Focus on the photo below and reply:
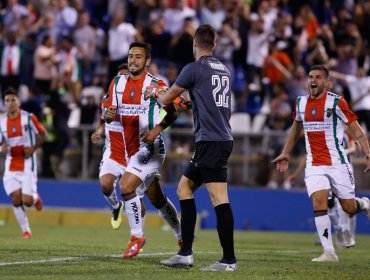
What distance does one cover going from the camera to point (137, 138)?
11414 mm

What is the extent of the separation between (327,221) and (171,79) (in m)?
10.1

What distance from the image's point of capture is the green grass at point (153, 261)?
9.09 m

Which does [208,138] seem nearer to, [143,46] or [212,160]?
[212,160]

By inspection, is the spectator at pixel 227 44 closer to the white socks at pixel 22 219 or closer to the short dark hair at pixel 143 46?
the white socks at pixel 22 219

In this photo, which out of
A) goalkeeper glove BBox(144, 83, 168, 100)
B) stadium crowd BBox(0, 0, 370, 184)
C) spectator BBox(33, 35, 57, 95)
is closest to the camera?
goalkeeper glove BBox(144, 83, 168, 100)

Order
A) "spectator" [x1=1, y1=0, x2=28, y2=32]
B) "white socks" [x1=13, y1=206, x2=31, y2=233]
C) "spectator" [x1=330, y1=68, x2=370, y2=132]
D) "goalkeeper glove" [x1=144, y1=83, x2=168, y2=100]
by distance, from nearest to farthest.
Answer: "goalkeeper glove" [x1=144, y1=83, x2=168, y2=100]
"white socks" [x1=13, y1=206, x2=31, y2=233]
"spectator" [x1=330, y1=68, x2=370, y2=132]
"spectator" [x1=1, y1=0, x2=28, y2=32]

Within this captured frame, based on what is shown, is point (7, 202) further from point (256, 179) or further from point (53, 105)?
point (256, 179)

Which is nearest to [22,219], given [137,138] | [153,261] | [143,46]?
[137,138]

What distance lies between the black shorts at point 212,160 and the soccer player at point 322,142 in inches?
85.5

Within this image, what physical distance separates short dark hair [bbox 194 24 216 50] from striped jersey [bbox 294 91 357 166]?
264cm

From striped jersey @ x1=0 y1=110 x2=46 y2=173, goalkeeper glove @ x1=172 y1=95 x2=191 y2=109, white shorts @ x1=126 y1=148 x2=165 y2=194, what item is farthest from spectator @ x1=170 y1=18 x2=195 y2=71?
goalkeeper glove @ x1=172 y1=95 x2=191 y2=109

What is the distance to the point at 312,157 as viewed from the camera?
39.5ft

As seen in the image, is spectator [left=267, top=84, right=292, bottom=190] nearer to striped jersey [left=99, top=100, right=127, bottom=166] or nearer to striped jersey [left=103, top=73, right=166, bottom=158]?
striped jersey [left=99, top=100, right=127, bottom=166]

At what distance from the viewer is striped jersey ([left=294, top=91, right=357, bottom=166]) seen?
11.9m
